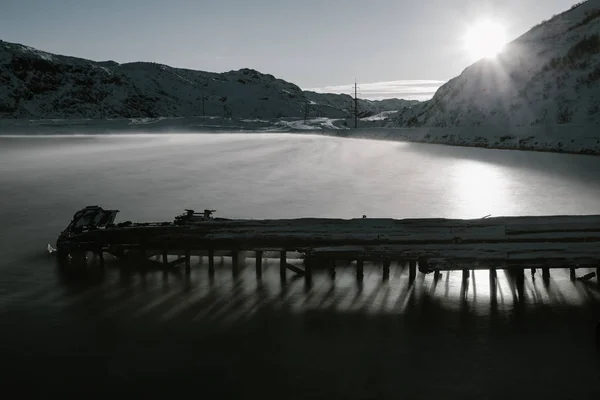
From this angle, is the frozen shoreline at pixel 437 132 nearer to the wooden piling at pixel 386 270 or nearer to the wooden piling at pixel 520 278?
the wooden piling at pixel 520 278

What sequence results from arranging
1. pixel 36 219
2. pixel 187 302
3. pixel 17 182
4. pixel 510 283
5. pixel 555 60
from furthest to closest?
pixel 555 60, pixel 17 182, pixel 36 219, pixel 510 283, pixel 187 302

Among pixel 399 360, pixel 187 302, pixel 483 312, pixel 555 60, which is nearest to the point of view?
pixel 399 360

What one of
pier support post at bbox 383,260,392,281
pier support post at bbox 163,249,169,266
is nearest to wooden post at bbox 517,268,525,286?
pier support post at bbox 383,260,392,281

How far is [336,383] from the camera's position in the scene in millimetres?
6344

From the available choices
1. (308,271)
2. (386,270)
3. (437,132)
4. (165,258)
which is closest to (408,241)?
(386,270)

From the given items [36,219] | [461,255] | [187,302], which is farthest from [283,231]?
[36,219]

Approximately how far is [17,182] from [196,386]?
23.0 meters

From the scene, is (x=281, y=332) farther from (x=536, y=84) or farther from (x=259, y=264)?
(x=536, y=84)

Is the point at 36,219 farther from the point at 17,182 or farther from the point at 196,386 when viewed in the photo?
the point at 196,386

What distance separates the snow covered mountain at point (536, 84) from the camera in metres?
48.1

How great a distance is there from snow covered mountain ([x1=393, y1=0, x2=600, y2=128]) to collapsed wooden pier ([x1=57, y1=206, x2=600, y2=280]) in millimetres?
31943

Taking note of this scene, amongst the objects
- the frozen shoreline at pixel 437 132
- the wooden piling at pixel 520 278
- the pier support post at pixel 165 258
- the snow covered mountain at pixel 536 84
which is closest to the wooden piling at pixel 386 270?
the wooden piling at pixel 520 278

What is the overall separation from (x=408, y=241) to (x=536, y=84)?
52820mm

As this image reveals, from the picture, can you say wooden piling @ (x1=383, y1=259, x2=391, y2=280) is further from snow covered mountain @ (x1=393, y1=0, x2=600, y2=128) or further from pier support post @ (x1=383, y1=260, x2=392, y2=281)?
snow covered mountain @ (x1=393, y1=0, x2=600, y2=128)
